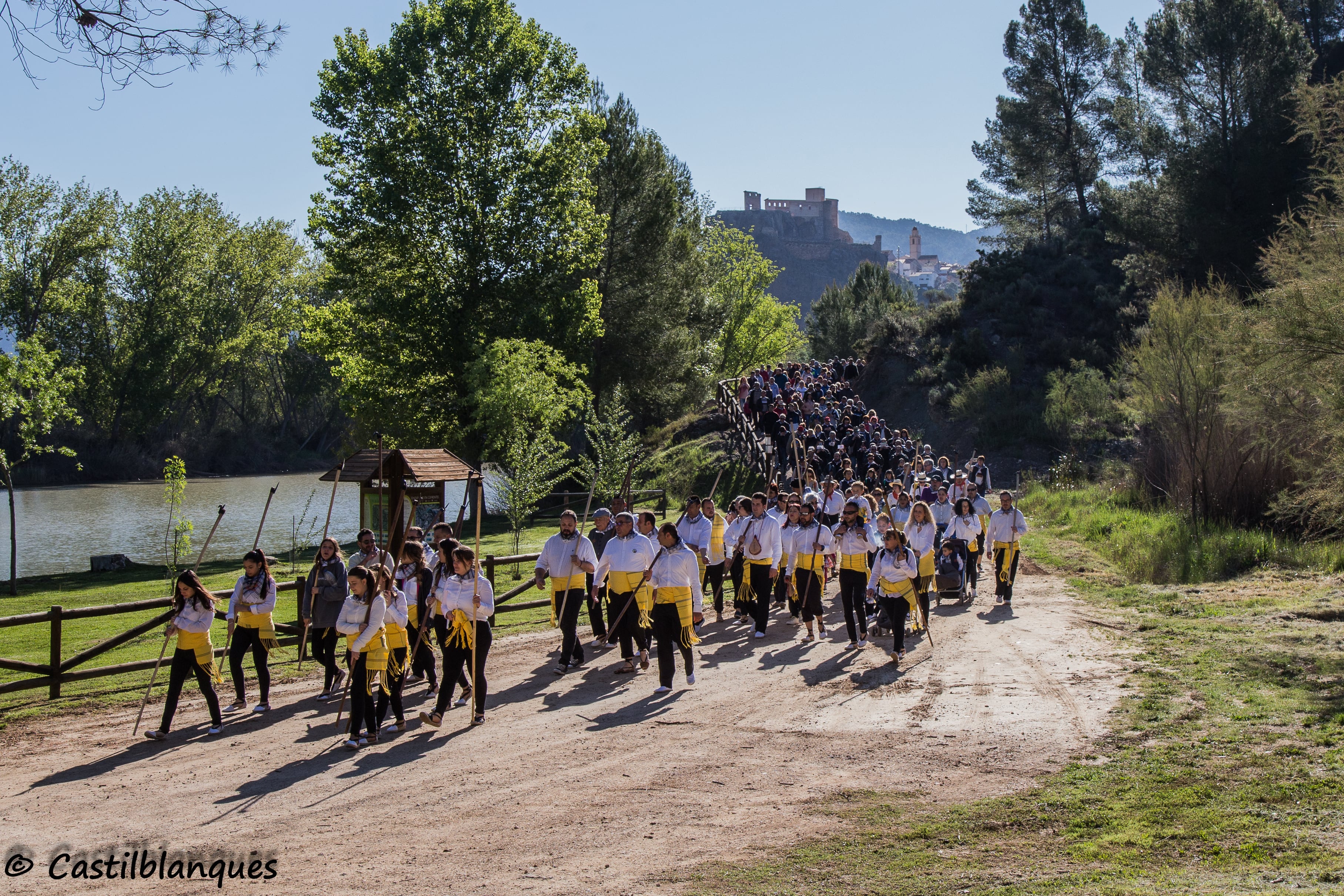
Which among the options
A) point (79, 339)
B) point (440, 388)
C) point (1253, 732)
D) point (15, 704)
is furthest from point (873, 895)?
point (79, 339)

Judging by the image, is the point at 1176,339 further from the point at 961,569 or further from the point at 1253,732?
the point at 1253,732

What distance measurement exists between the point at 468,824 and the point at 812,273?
590 feet

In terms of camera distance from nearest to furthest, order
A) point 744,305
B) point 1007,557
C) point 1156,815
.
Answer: point 1156,815 → point 1007,557 → point 744,305

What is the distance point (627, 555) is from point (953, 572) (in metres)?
7.21

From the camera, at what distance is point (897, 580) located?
11.7 m

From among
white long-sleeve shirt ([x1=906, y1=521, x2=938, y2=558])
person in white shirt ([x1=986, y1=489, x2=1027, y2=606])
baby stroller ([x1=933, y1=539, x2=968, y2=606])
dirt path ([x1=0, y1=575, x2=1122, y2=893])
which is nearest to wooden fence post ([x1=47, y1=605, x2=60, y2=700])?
dirt path ([x1=0, y1=575, x2=1122, y2=893])

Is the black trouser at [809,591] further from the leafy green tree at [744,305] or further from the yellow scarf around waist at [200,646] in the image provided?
the leafy green tree at [744,305]

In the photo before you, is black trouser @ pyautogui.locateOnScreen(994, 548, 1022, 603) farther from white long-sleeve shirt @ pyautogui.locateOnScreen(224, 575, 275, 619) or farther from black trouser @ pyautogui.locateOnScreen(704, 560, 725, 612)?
white long-sleeve shirt @ pyautogui.locateOnScreen(224, 575, 275, 619)

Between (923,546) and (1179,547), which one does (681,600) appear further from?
(1179,547)

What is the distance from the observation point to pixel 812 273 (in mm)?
180750

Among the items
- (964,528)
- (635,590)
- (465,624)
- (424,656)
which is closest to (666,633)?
(635,590)

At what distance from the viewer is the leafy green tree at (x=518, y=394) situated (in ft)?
85.2

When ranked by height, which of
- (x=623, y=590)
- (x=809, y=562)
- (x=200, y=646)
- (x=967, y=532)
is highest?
(x=967, y=532)

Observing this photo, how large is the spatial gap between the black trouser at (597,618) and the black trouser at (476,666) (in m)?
2.81
